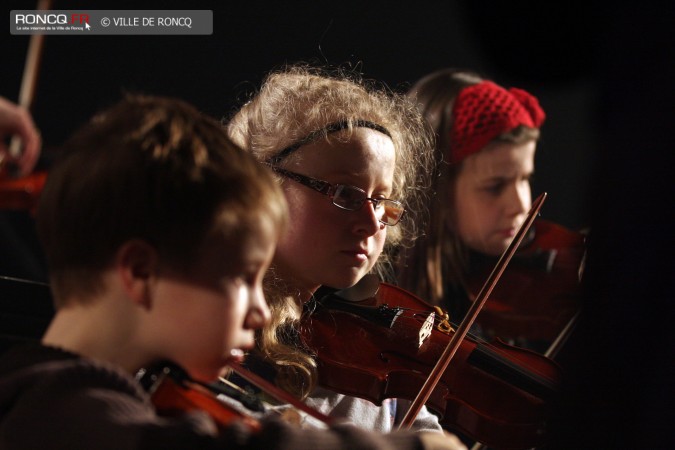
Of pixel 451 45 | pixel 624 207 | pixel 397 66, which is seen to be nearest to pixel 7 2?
pixel 397 66

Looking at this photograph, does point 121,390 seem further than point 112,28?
No

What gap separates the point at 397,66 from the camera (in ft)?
6.09

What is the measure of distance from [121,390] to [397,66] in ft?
Answer: 4.37

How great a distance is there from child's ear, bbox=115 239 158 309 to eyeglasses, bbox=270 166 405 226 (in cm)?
46

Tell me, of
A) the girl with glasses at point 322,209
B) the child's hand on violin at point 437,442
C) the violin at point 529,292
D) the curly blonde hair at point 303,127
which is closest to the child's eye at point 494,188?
the violin at point 529,292

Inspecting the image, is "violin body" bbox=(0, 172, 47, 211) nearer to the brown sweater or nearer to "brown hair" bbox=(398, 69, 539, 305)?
the brown sweater

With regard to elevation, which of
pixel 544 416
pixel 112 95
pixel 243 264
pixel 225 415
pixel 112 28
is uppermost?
pixel 112 28

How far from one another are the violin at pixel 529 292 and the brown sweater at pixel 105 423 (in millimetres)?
1067

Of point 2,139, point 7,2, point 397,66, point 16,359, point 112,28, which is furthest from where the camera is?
point 397,66

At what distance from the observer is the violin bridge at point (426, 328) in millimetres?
1083

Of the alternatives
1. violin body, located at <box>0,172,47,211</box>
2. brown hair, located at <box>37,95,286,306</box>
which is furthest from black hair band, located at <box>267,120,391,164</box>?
brown hair, located at <box>37,95,286,306</box>

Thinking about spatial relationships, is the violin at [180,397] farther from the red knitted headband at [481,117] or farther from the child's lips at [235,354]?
the red knitted headband at [481,117]

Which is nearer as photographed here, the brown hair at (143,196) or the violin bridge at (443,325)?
the brown hair at (143,196)

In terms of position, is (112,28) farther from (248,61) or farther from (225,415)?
(225,415)
